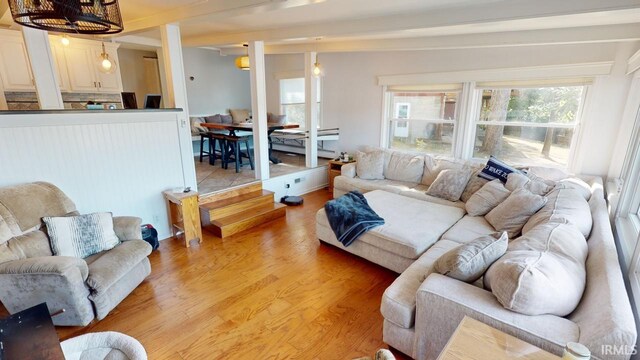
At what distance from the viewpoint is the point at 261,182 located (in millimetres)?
4375

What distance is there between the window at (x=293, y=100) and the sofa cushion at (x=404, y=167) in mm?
2852

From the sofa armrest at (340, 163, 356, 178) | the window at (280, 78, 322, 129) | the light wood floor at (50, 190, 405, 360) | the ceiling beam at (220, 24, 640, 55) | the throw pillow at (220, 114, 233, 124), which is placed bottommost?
the light wood floor at (50, 190, 405, 360)

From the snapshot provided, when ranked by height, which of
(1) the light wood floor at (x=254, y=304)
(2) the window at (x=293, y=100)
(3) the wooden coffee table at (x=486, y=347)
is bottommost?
(1) the light wood floor at (x=254, y=304)

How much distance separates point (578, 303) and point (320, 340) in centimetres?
146

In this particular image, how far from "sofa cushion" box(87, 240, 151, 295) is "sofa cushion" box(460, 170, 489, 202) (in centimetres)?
331

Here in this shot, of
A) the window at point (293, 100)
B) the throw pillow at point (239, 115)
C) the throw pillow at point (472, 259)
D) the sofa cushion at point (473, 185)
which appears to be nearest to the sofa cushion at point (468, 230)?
the sofa cushion at point (473, 185)

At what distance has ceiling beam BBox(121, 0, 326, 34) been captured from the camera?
2.39m

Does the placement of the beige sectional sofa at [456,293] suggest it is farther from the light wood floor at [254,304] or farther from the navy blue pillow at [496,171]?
the navy blue pillow at [496,171]

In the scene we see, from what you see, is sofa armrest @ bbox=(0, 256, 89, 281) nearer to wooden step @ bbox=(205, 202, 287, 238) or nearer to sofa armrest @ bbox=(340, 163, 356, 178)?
wooden step @ bbox=(205, 202, 287, 238)

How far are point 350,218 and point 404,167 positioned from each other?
1754 mm

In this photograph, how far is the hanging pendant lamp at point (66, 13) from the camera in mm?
1646

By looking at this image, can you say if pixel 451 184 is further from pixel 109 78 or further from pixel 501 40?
pixel 109 78

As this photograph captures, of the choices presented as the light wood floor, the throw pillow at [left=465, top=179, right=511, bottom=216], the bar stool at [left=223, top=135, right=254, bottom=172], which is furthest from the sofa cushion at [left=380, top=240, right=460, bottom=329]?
the bar stool at [left=223, top=135, right=254, bottom=172]

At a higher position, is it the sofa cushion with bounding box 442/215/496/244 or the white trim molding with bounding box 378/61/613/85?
the white trim molding with bounding box 378/61/613/85
